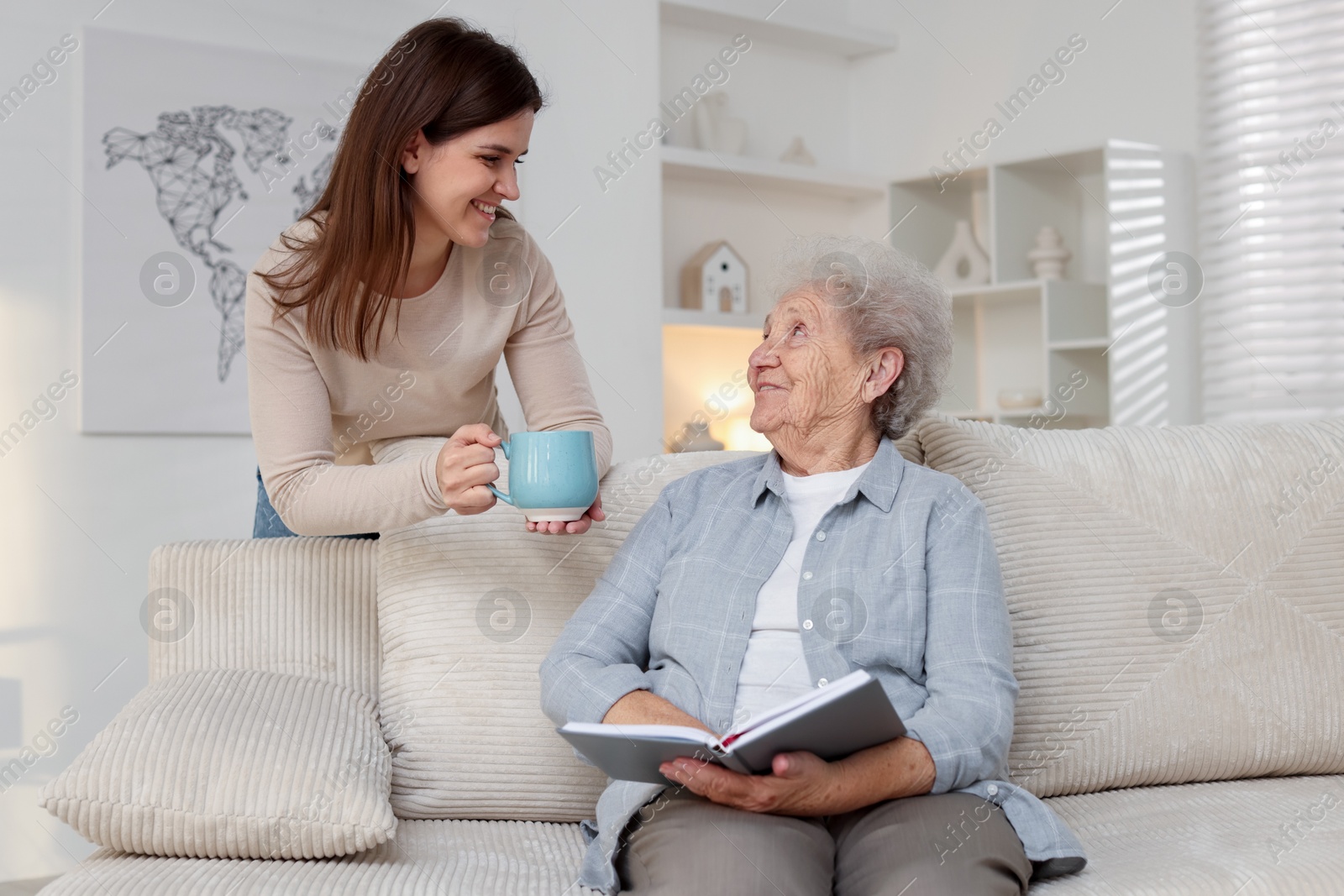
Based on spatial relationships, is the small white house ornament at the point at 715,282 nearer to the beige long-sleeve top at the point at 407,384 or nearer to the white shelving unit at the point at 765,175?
the white shelving unit at the point at 765,175

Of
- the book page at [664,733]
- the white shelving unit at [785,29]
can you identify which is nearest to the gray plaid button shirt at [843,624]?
the book page at [664,733]

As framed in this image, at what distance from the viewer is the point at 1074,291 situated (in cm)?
402

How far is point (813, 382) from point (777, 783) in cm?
62

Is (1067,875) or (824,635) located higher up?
(824,635)

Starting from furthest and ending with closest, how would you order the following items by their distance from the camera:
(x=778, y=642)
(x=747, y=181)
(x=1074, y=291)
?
(x=747, y=181) → (x=1074, y=291) → (x=778, y=642)

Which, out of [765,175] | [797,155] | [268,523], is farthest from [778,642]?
[797,155]

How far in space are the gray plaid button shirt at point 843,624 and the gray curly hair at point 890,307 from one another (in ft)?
0.47

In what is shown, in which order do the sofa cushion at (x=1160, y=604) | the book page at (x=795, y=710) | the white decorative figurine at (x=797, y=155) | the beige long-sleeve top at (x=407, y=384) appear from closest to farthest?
the book page at (x=795, y=710) → the beige long-sleeve top at (x=407, y=384) → the sofa cushion at (x=1160, y=604) → the white decorative figurine at (x=797, y=155)

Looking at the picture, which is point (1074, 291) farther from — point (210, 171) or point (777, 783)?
point (777, 783)

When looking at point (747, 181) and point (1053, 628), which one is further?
point (747, 181)

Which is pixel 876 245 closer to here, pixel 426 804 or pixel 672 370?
pixel 426 804

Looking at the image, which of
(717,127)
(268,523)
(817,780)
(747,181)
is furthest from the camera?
(747,181)

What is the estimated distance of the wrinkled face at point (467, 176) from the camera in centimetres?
162

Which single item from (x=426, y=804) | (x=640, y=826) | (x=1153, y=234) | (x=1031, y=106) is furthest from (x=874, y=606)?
(x=1031, y=106)
